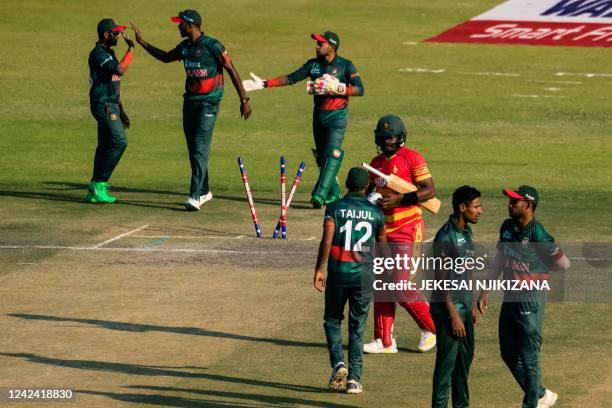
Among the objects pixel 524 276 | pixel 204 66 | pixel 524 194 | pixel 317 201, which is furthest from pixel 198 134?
pixel 524 276

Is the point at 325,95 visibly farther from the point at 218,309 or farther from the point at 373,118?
the point at 373,118

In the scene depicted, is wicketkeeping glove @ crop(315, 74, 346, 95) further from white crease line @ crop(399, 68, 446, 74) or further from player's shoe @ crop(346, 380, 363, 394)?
white crease line @ crop(399, 68, 446, 74)

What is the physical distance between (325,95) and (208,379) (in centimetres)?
941

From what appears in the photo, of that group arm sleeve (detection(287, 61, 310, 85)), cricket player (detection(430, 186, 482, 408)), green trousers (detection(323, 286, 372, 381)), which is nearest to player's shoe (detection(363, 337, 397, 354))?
green trousers (detection(323, 286, 372, 381))

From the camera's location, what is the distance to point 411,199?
582 inches

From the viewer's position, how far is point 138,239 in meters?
20.8

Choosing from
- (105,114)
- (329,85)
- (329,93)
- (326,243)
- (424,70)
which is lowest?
(326,243)

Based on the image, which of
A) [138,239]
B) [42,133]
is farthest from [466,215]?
[42,133]

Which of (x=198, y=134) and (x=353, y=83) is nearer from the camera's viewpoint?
(x=353, y=83)

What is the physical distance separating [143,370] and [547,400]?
158 inches

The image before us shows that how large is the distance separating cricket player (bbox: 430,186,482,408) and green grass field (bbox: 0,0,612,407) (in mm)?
865

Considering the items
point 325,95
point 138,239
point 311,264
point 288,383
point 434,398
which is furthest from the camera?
point 325,95

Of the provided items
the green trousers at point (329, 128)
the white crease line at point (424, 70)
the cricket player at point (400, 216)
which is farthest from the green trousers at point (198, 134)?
the white crease line at point (424, 70)

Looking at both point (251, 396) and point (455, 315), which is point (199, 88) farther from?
point (455, 315)
